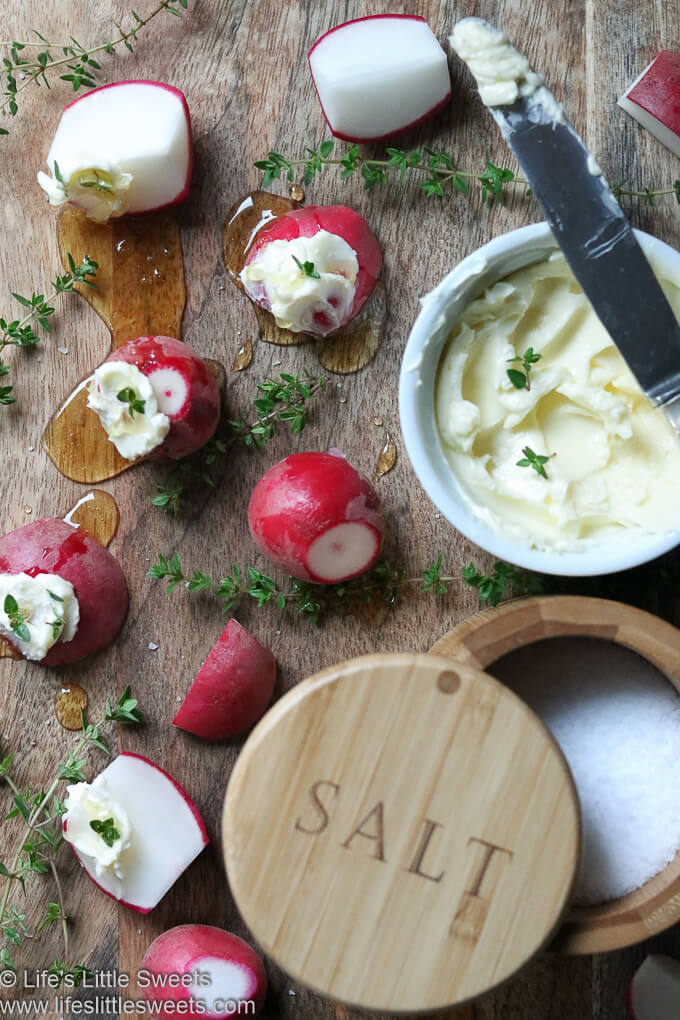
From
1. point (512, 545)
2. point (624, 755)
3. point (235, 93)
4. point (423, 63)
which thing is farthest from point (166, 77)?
point (624, 755)

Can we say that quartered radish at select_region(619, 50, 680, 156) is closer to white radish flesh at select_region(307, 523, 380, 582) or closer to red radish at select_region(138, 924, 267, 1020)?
white radish flesh at select_region(307, 523, 380, 582)

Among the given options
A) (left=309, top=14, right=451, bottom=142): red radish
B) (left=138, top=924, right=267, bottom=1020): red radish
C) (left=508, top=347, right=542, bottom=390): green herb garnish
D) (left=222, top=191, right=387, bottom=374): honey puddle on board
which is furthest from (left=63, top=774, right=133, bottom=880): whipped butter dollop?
(left=309, top=14, right=451, bottom=142): red radish

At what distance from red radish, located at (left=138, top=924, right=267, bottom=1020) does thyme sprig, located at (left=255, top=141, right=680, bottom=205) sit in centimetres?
108

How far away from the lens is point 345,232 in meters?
1.26

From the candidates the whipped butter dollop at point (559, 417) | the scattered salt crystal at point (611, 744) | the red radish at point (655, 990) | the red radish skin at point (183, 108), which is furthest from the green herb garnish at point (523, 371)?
the red radish at point (655, 990)

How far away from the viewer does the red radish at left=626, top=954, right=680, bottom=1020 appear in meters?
1.19

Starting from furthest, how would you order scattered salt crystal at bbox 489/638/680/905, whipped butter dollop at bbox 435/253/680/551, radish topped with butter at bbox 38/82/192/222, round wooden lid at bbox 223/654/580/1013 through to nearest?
radish topped with butter at bbox 38/82/192/222 → whipped butter dollop at bbox 435/253/680/551 → scattered salt crystal at bbox 489/638/680/905 → round wooden lid at bbox 223/654/580/1013

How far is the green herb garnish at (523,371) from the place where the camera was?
3.72 ft

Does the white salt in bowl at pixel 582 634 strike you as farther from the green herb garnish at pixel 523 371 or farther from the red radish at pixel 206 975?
the red radish at pixel 206 975

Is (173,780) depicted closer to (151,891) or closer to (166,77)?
(151,891)

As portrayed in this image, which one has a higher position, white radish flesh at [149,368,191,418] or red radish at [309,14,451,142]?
red radish at [309,14,451,142]

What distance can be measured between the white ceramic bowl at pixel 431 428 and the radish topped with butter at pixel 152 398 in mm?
306

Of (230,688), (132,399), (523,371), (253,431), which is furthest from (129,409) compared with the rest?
(523,371)

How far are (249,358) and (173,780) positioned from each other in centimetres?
63
